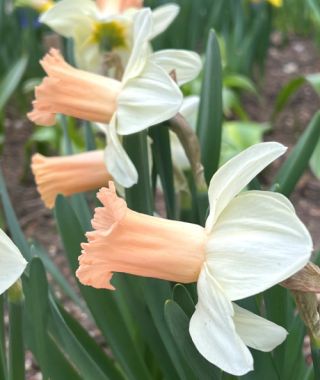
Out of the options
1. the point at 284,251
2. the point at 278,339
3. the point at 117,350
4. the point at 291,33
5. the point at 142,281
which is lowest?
the point at 291,33

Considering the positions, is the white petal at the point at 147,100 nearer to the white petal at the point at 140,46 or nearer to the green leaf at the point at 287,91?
the white petal at the point at 140,46

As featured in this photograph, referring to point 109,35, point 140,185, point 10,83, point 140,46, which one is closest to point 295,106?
point 10,83

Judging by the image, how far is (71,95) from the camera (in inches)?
40.5

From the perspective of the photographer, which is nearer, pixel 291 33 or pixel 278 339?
pixel 278 339

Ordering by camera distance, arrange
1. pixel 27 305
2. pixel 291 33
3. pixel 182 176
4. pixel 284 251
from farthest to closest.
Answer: pixel 291 33 < pixel 182 176 < pixel 27 305 < pixel 284 251

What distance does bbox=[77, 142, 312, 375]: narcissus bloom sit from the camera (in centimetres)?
67

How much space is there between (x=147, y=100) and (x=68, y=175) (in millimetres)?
213

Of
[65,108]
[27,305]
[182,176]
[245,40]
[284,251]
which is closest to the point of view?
[284,251]

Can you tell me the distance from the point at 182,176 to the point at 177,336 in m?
0.45

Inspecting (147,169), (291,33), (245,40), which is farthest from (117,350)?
(291,33)

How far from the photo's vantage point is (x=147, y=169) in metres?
0.97

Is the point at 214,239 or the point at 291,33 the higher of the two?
the point at 214,239

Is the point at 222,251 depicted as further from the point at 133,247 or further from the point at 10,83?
the point at 10,83

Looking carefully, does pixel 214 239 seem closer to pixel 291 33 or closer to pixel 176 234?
pixel 176 234
